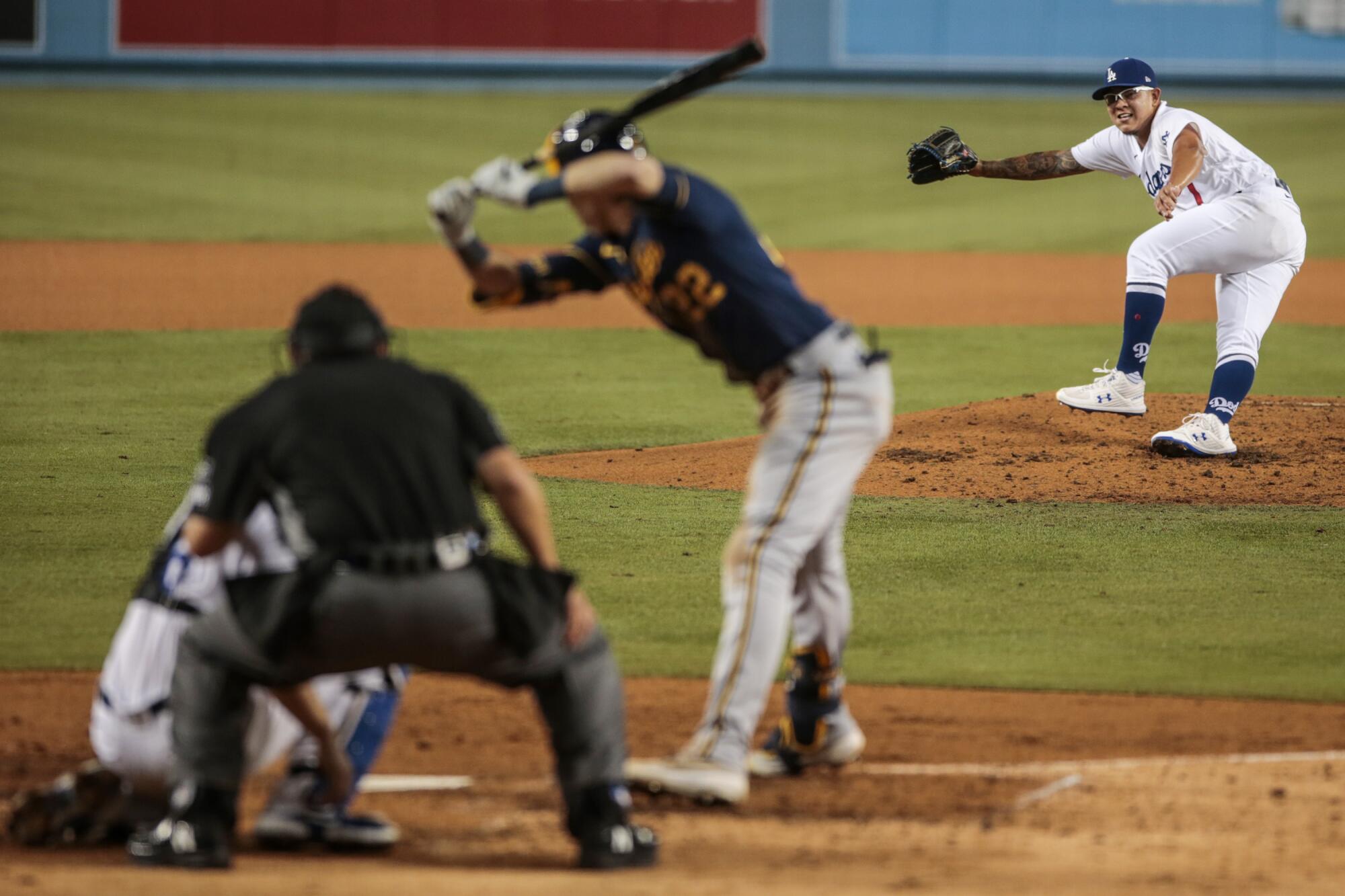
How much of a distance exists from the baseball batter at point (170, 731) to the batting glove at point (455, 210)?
93 centimetres

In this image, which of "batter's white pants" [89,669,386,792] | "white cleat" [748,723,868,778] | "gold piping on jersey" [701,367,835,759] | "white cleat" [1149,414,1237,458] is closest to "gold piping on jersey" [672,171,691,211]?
"gold piping on jersey" [701,367,835,759]

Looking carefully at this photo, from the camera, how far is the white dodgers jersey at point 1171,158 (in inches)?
364

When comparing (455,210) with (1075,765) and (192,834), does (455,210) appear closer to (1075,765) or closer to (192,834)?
(192,834)

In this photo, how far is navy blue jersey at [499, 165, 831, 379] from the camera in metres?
4.55

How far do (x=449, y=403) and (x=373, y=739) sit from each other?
90 centimetres

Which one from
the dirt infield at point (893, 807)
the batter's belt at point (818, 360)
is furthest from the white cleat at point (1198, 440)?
the batter's belt at point (818, 360)

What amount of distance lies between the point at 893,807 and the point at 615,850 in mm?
967

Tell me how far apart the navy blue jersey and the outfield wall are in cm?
2386

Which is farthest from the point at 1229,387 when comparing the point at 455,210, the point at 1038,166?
the point at 455,210

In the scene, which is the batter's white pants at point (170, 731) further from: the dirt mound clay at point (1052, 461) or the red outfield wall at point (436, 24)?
the red outfield wall at point (436, 24)

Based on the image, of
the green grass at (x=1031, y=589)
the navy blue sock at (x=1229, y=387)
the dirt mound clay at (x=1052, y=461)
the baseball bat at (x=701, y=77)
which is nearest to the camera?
the baseball bat at (x=701, y=77)

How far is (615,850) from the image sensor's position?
405cm

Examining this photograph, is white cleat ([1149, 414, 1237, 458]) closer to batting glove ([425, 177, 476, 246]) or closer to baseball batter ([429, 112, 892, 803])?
baseball batter ([429, 112, 892, 803])

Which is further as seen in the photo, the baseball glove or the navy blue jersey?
the baseball glove
